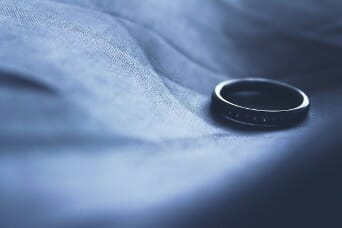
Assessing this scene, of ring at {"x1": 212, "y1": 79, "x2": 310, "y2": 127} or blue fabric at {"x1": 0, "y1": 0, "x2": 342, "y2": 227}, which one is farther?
ring at {"x1": 212, "y1": 79, "x2": 310, "y2": 127}

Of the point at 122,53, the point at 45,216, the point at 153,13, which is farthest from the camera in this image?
the point at 153,13

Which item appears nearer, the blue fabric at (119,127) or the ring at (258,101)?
the blue fabric at (119,127)

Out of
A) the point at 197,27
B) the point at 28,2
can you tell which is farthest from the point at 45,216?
the point at 197,27

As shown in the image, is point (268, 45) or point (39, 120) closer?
point (39, 120)

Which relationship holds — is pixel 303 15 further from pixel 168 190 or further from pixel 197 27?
pixel 168 190
